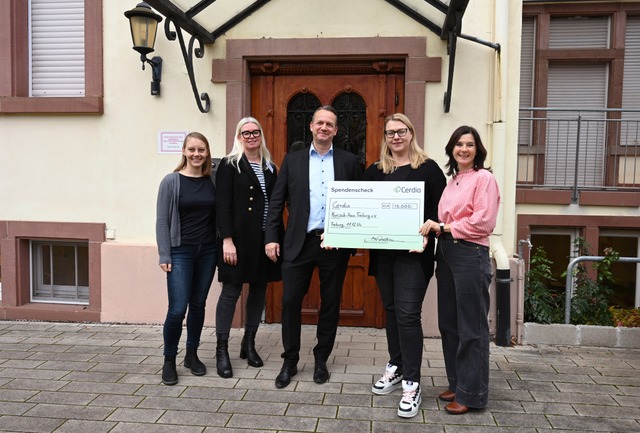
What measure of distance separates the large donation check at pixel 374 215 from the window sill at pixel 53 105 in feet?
10.1

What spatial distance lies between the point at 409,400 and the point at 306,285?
1102 mm

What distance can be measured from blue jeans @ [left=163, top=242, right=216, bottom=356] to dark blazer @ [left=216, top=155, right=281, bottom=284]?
0.40 ft

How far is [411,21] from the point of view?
5121mm

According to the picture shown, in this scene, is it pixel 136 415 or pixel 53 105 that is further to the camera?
pixel 53 105

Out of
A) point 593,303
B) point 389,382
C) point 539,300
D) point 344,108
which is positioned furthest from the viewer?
point 344,108

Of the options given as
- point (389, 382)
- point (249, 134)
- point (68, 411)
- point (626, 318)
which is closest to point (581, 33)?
point (626, 318)

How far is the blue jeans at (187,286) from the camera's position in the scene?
12.9 ft

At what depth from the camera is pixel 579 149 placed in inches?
267

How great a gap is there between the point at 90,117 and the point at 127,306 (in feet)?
6.56

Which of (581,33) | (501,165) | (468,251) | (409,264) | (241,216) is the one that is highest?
(581,33)

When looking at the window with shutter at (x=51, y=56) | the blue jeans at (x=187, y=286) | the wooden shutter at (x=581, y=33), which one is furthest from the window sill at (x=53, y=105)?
the wooden shutter at (x=581, y=33)

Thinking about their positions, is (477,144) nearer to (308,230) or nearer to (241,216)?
(308,230)

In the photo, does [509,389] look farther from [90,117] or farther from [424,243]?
[90,117]

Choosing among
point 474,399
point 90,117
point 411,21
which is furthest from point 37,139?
point 474,399
